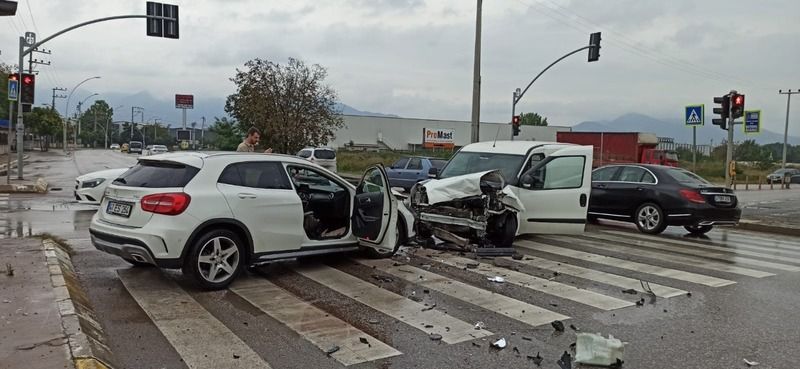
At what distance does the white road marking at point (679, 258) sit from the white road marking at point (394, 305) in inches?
184

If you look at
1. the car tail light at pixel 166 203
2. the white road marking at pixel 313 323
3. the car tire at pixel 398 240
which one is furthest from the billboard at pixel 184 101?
the white road marking at pixel 313 323

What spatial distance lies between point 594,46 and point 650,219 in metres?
14.8

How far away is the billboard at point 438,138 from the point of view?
259 feet

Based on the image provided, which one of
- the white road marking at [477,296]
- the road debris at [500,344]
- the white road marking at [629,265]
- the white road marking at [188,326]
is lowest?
the white road marking at [188,326]

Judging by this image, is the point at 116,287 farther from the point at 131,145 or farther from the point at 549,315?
the point at 131,145

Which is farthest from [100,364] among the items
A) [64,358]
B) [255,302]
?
[255,302]

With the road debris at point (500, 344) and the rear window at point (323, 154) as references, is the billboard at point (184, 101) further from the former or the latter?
the road debris at point (500, 344)

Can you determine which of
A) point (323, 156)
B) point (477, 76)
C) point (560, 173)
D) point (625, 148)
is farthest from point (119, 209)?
point (625, 148)

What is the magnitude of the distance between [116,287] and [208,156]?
67.2 inches

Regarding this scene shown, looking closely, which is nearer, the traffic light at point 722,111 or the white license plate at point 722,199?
the white license plate at point 722,199

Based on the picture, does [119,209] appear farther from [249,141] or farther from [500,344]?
[500,344]

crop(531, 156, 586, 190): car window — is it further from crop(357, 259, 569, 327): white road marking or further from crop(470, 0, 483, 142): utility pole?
crop(470, 0, 483, 142): utility pole

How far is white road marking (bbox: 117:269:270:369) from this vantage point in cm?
444

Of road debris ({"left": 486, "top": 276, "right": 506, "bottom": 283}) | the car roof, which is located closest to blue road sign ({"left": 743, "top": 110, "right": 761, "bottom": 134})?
the car roof
